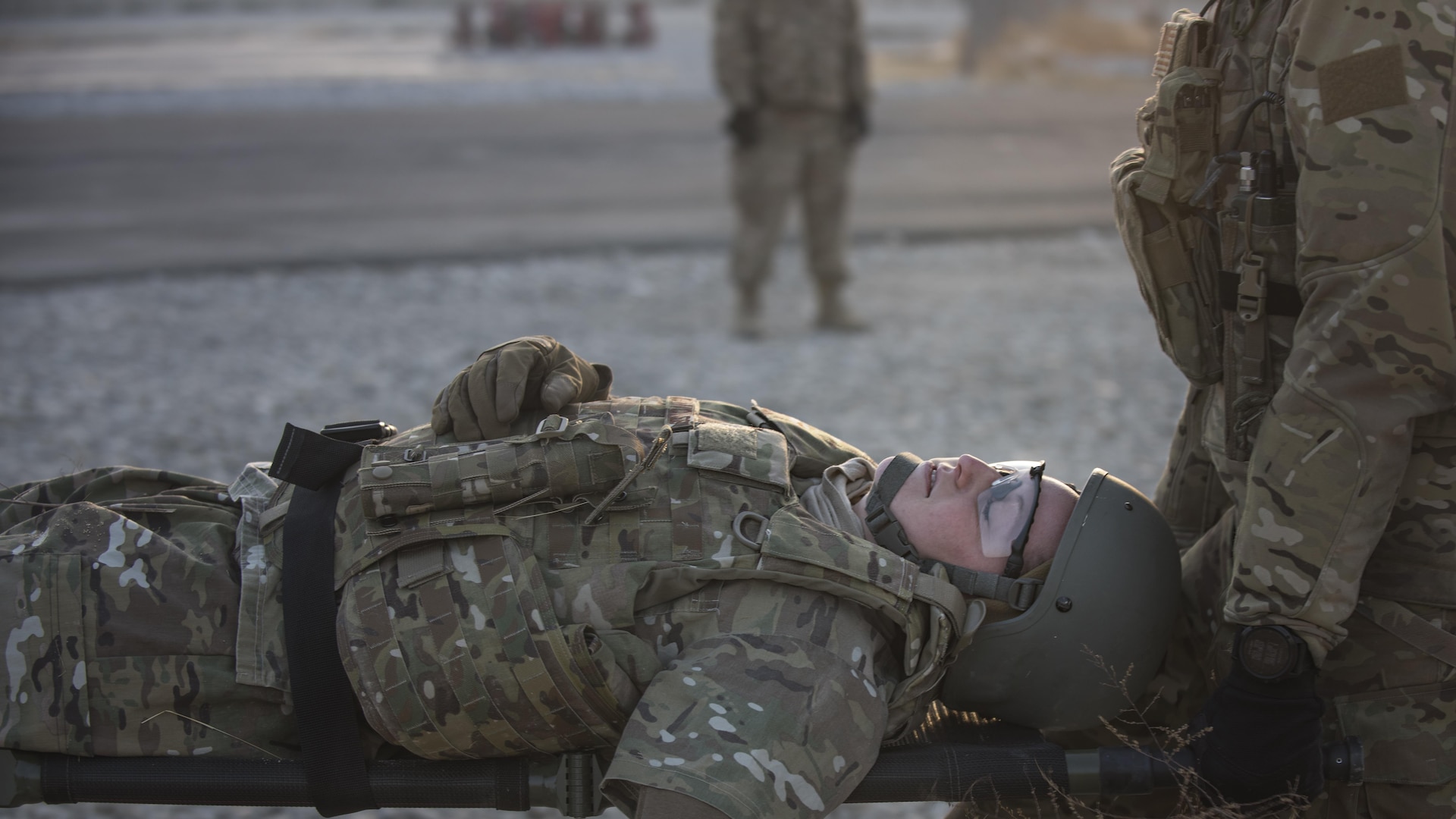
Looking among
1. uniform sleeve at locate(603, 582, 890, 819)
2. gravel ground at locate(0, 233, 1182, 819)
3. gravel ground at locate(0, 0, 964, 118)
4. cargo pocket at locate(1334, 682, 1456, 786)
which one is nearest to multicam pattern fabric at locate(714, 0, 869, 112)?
gravel ground at locate(0, 233, 1182, 819)

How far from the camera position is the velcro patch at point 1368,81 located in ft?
6.21

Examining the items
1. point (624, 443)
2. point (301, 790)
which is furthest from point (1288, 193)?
point (301, 790)

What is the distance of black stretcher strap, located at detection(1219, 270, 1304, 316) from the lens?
6.97 ft

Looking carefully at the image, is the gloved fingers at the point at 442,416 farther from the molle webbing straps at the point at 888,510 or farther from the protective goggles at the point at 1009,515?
the protective goggles at the point at 1009,515

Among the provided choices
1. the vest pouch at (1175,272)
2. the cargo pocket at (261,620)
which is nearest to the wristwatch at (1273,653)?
the vest pouch at (1175,272)

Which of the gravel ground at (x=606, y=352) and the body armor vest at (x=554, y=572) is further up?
the body armor vest at (x=554, y=572)

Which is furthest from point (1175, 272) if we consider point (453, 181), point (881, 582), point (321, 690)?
point (453, 181)

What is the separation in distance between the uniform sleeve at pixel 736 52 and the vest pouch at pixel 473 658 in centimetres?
540

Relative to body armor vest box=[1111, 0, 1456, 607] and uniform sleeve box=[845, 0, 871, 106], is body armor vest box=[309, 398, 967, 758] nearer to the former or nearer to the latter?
body armor vest box=[1111, 0, 1456, 607]

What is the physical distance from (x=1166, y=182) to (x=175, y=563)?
6.42 feet

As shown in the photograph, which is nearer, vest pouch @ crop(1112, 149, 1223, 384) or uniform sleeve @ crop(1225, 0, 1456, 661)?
uniform sleeve @ crop(1225, 0, 1456, 661)

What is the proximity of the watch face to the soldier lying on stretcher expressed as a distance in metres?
0.31

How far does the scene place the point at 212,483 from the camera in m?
2.57

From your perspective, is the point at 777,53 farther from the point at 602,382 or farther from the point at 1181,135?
the point at 1181,135
